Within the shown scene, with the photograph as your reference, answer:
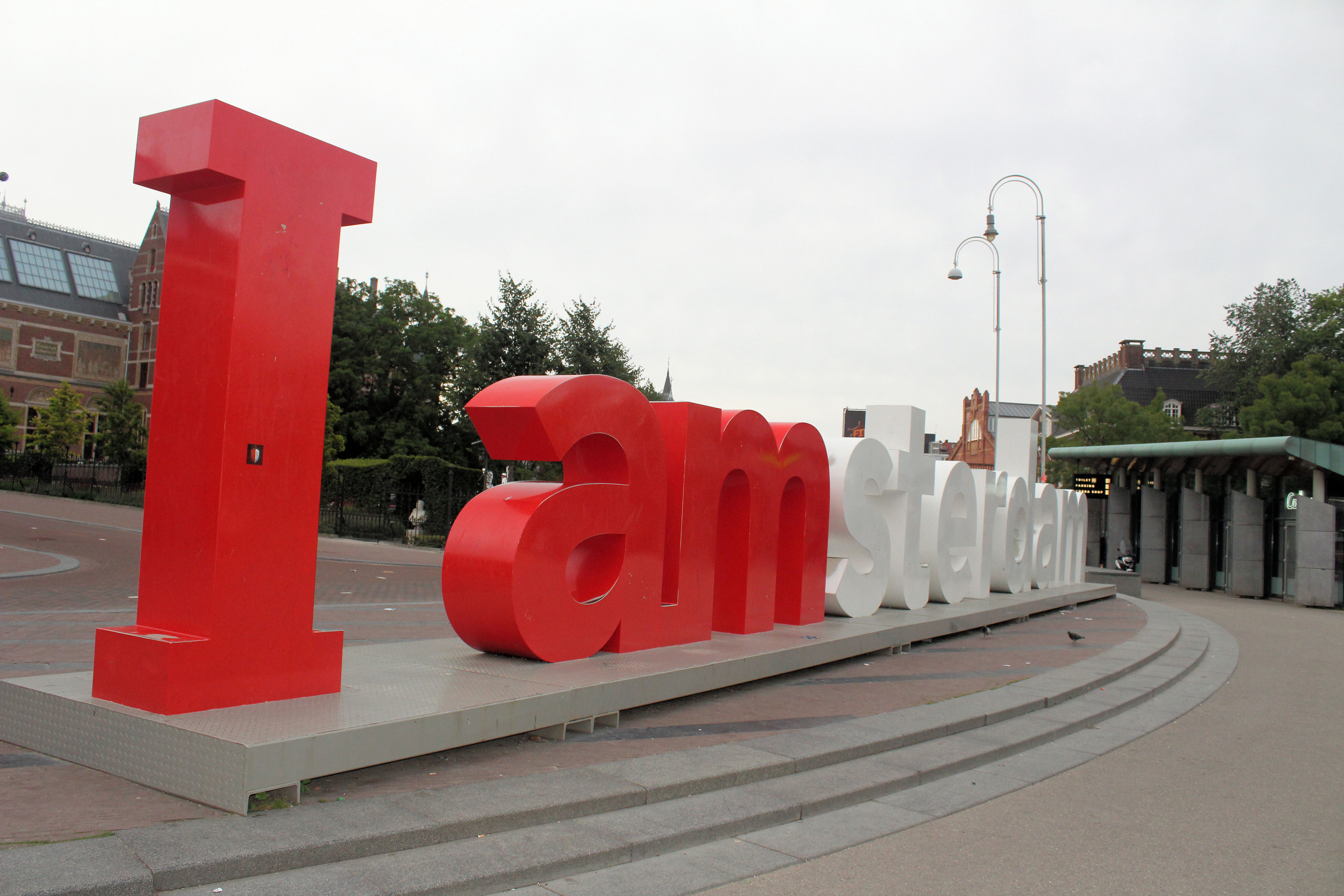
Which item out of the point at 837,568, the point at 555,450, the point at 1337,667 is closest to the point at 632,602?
the point at 555,450

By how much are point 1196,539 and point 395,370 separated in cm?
3824

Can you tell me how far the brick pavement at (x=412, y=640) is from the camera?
4605 millimetres

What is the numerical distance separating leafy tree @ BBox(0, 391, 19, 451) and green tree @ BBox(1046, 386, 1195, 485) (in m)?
54.3

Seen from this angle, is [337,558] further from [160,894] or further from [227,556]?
[160,894]

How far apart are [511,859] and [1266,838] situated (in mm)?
4564

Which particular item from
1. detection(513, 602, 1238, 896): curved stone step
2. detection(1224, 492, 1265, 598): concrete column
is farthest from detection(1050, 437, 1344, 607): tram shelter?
detection(513, 602, 1238, 896): curved stone step

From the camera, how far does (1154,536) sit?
30922 mm

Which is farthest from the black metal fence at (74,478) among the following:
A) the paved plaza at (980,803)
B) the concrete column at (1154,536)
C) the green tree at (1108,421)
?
the green tree at (1108,421)

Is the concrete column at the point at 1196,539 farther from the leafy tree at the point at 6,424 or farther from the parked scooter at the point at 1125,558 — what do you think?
the leafy tree at the point at 6,424

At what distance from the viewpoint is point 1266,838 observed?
559cm

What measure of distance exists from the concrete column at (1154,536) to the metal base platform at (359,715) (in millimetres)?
26662

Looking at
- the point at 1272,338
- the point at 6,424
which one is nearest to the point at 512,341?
the point at 6,424

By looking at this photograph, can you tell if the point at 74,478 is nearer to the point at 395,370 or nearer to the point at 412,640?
the point at 395,370

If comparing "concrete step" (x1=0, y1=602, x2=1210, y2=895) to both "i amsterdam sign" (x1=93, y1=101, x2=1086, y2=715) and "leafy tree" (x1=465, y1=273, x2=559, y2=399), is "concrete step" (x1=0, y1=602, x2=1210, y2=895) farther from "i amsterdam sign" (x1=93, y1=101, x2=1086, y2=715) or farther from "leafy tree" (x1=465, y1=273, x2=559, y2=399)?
"leafy tree" (x1=465, y1=273, x2=559, y2=399)
